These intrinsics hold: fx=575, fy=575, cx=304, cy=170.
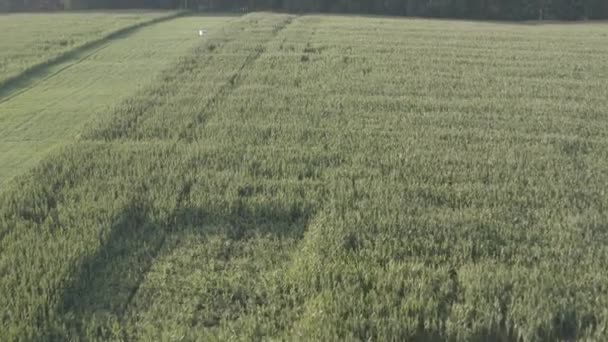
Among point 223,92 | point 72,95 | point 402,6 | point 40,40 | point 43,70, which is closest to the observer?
point 223,92

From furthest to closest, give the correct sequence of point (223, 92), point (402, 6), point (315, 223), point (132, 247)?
point (402, 6) → point (223, 92) → point (315, 223) → point (132, 247)

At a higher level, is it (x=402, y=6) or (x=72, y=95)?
(x=402, y=6)

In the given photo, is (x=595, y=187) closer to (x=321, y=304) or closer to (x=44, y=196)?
(x=321, y=304)

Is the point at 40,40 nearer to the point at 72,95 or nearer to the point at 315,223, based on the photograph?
the point at 72,95

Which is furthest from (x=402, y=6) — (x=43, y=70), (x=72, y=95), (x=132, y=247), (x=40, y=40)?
Result: (x=132, y=247)

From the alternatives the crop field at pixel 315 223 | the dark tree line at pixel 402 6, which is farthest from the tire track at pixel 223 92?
the dark tree line at pixel 402 6

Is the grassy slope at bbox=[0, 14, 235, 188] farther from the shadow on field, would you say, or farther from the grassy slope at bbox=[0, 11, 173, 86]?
the shadow on field
